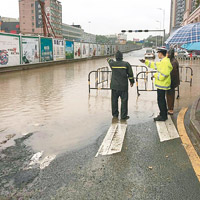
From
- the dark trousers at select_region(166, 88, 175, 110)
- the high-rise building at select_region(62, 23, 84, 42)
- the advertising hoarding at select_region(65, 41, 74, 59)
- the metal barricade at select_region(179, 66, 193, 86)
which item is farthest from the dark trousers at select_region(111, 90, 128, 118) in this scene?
the high-rise building at select_region(62, 23, 84, 42)

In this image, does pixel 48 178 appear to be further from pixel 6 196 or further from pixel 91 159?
pixel 91 159

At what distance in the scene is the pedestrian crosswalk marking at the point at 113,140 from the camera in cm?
461

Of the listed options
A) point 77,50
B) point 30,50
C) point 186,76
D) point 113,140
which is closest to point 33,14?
point 77,50

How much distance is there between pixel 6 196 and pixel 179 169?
242cm

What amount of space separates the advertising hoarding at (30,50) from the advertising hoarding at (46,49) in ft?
2.71

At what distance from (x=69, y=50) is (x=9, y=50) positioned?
1366cm

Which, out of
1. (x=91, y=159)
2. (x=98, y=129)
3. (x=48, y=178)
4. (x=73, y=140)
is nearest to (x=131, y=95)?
(x=98, y=129)

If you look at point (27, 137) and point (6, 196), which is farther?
point (27, 137)

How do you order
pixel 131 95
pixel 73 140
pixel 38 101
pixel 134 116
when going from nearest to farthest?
1. pixel 73 140
2. pixel 134 116
3. pixel 38 101
4. pixel 131 95

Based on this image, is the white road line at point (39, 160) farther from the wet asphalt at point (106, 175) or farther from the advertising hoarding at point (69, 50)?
the advertising hoarding at point (69, 50)

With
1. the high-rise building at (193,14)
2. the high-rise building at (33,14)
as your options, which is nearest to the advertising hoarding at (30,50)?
the high-rise building at (193,14)

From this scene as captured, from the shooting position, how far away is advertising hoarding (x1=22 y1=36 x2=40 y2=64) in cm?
2152

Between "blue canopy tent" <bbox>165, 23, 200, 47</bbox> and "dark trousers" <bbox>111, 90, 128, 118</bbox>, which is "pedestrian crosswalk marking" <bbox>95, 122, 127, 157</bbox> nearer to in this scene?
"dark trousers" <bbox>111, 90, 128, 118</bbox>

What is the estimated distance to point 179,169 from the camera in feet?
12.6
